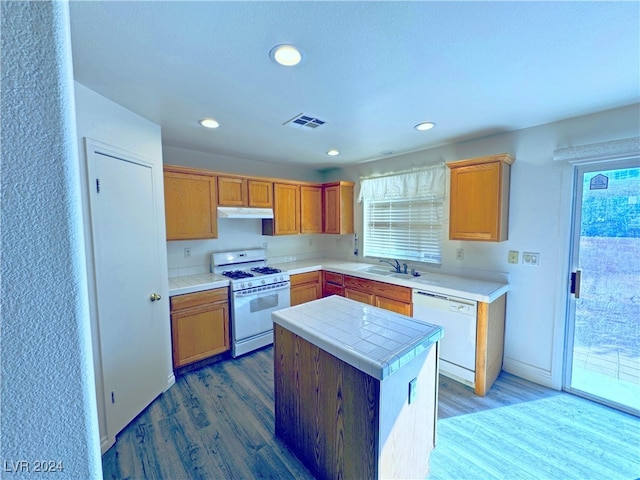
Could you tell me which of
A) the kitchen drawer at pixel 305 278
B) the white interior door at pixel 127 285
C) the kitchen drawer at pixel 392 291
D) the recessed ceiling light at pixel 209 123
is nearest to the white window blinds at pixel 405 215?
the kitchen drawer at pixel 392 291

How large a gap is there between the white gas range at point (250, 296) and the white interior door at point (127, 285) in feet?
2.55

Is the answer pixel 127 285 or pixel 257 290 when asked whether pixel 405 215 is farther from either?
pixel 127 285

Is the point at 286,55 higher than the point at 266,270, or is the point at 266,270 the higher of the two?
the point at 286,55

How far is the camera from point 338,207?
13.6ft

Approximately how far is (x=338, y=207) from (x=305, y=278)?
1.22 meters

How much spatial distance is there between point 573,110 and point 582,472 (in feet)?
8.44

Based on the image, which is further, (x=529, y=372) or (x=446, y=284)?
(x=446, y=284)

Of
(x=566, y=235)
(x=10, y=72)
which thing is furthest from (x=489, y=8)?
(x=566, y=235)

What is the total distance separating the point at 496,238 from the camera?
2545 mm

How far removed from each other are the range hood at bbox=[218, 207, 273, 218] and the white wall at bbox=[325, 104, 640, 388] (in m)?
2.61

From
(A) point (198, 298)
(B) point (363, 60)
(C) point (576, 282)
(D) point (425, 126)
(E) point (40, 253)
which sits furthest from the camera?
(A) point (198, 298)

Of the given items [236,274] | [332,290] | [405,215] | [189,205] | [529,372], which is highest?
[189,205]

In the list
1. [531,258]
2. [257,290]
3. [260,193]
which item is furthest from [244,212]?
[531,258]

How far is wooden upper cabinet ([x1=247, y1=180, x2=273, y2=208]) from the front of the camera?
3.48m
